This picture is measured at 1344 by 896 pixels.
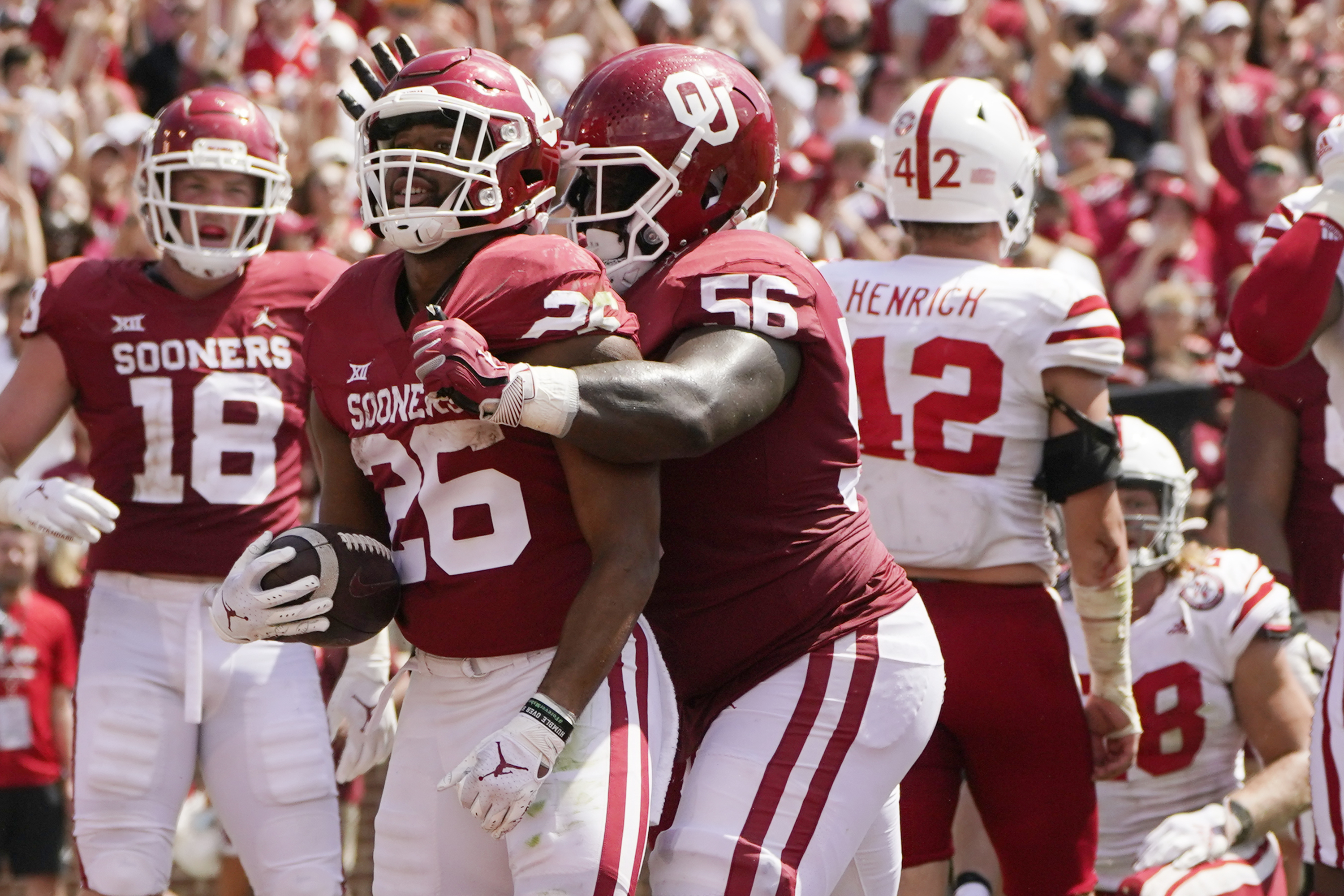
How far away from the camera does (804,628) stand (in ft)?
10.1

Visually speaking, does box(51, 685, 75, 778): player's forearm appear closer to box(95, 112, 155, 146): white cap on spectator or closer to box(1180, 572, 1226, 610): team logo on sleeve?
box(95, 112, 155, 146): white cap on spectator

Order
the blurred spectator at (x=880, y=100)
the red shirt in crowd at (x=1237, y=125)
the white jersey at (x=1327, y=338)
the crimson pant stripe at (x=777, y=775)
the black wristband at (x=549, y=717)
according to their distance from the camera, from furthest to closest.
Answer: the red shirt in crowd at (x=1237, y=125) → the blurred spectator at (x=880, y=100) → the white jersey at (x=1327, y=338) → the crimson pant stripe at (x=777, y=775) → the black wristband at (x=549, y=717)

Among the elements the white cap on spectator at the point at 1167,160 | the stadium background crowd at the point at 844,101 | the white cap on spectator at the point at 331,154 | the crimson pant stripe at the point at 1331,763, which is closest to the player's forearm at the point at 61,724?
the stadium background crowd at the point at 844,101

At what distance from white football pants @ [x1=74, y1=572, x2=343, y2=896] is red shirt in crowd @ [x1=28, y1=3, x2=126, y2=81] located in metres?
6.72

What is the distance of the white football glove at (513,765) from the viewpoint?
8.71 ft

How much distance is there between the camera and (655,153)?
124 inches

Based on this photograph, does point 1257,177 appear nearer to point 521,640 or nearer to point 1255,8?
point 1255,8

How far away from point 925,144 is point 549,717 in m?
2.02

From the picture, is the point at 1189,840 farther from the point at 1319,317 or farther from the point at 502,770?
the point at 502,770

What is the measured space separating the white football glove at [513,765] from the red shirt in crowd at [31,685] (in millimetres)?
4265

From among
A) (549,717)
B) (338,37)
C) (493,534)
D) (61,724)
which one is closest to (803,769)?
(549,717)

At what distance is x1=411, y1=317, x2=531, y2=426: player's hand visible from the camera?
8.48 ft

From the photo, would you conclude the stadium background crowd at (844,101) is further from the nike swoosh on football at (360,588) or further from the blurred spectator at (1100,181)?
the nike swoosh on football at (360,588)

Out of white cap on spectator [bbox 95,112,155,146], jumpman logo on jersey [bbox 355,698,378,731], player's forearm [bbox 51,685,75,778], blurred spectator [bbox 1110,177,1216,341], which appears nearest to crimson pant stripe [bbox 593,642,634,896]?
jumpman logo on jersey [bbox 355,698,378,731]
